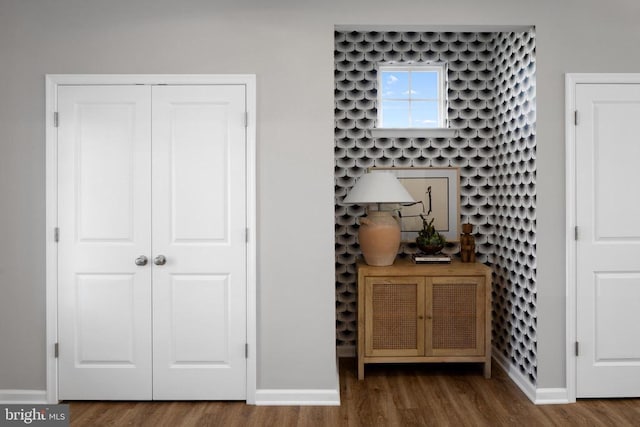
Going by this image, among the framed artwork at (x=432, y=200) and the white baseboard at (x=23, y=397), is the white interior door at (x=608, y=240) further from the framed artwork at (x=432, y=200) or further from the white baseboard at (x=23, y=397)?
the white baseboard at (x=23, y=397)

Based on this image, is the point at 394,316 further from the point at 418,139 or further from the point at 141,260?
the point at 141,260

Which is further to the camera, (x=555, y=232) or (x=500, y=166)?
(x=500, y=166)

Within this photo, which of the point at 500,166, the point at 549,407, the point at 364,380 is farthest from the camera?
the point at 500,166

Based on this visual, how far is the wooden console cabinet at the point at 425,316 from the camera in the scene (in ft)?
10.9

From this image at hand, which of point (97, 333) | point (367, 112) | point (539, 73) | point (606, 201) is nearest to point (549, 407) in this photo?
point (606, 201)

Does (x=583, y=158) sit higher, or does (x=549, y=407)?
(x=583, y=158)

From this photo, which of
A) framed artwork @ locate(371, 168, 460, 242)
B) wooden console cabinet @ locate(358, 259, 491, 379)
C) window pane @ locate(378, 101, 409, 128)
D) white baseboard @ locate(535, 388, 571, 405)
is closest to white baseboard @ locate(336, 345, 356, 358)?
wooden console cabinet @ locate(358, 259, 491, 379)

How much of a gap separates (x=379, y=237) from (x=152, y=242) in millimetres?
1511

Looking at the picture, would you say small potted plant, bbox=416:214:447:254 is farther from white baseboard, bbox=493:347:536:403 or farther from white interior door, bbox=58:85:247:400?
white interior door, bbox=58:85:247:400

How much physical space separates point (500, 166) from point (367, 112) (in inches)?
44.0

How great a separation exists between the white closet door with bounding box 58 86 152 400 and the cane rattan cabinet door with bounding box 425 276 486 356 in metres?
1.89

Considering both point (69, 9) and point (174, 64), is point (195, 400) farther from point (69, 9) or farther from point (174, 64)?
point (69, 9)

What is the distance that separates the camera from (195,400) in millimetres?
2971

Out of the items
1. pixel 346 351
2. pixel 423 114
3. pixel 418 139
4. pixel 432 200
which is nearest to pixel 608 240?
pixel 432 200
